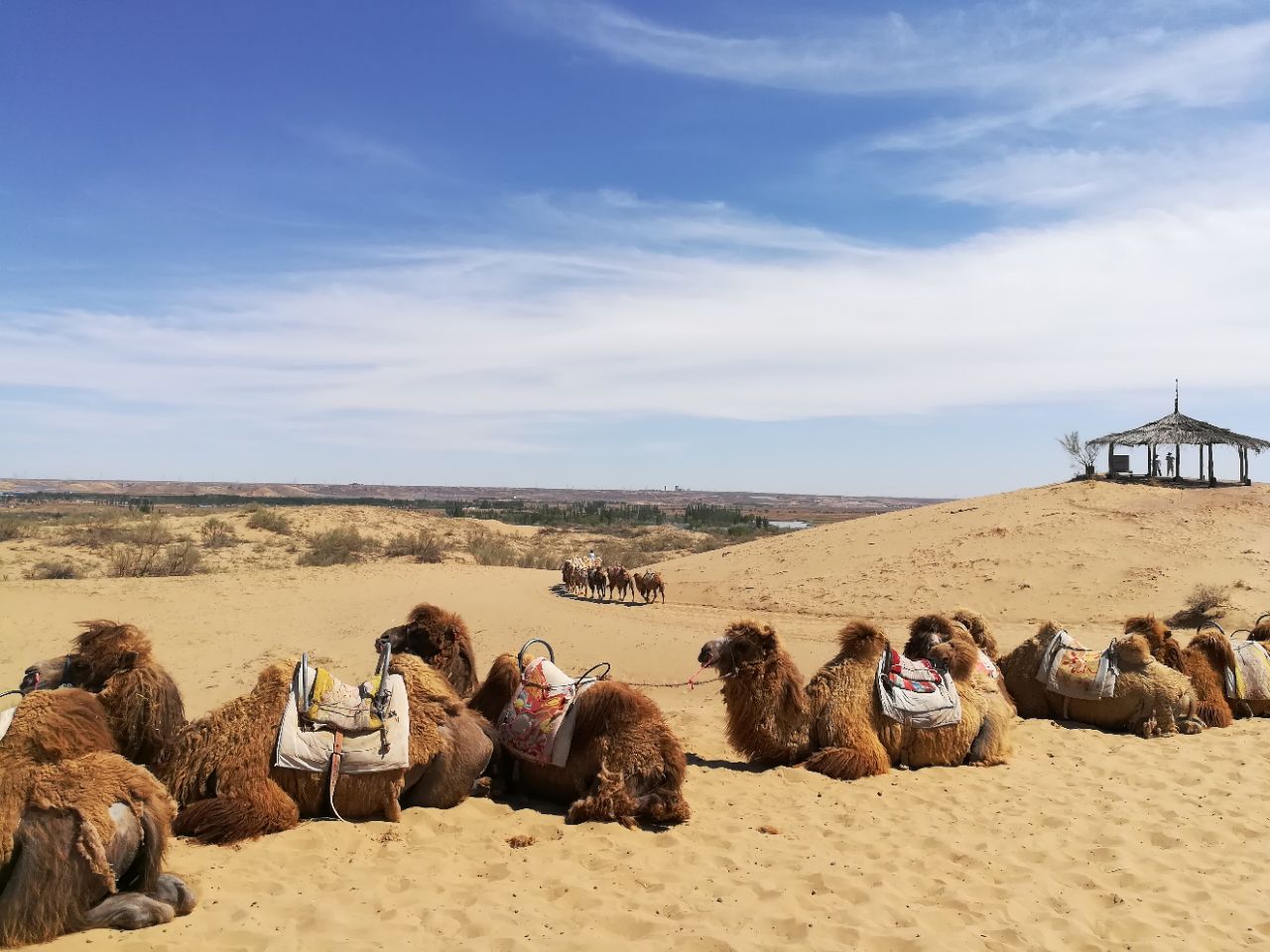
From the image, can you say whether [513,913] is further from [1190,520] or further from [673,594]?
[1190,520]

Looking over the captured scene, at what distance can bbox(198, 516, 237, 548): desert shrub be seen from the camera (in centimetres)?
3155

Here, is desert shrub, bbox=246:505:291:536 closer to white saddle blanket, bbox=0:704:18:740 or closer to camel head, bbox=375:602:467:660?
camel head, bbox=375:602:467:660

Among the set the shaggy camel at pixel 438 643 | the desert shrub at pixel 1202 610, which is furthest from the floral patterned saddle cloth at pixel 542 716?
the desert shrub at pixel 1202 610

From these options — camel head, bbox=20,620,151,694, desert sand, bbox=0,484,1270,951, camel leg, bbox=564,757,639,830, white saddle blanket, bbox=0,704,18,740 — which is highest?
camel head, bbox=20,620,151,694

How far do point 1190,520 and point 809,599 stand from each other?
11.8m

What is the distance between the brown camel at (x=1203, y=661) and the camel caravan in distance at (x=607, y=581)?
1192 cm

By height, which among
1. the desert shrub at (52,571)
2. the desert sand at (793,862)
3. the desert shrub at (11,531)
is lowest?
the desert sand at (793,862)

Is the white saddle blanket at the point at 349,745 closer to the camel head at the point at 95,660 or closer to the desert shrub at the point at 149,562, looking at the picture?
the camel head at the point at 95,660

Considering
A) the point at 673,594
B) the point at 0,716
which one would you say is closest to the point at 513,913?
the point at 0,716

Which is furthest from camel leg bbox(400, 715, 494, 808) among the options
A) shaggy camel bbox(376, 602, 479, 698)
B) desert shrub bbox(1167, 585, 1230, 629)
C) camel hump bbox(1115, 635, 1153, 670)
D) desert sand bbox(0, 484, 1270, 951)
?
desert shrub bbox(1167, 585, 1230, 629)

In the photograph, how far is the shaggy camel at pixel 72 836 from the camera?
4059 millimetres

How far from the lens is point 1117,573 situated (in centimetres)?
2009

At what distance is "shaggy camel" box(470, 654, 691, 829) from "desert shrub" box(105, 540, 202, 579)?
1852 cm

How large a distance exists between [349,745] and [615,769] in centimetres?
185
